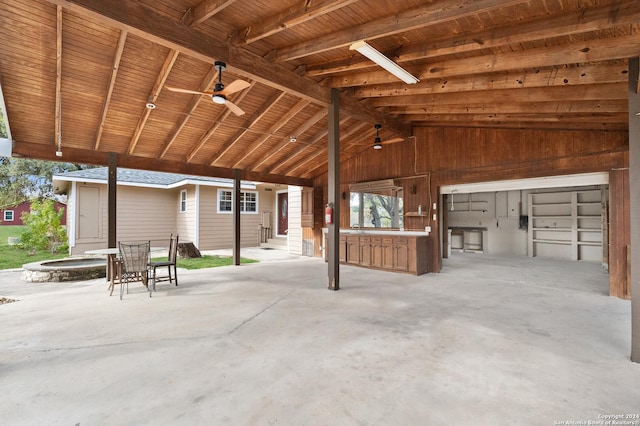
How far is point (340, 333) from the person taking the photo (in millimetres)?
3404

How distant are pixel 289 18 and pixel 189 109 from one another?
10.5 feet

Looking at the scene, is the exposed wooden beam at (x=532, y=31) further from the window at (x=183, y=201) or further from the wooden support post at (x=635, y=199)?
the window at (x=183, y=201)

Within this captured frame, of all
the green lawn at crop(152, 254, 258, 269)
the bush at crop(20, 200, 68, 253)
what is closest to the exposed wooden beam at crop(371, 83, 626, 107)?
the green lawn at crop(152, 254, 258, 269)

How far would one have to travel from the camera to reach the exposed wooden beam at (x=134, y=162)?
5920 millimetres

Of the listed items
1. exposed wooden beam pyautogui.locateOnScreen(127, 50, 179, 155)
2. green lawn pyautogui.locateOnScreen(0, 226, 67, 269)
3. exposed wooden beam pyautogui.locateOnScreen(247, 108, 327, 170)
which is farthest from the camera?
green lawn pyautogui.locateOnScreen(0, 226, 67, 269)

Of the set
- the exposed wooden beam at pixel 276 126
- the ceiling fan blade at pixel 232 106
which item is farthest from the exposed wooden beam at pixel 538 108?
the ceiling fan blade at pixel 232 106

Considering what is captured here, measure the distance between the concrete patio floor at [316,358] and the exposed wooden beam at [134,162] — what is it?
2.74 m

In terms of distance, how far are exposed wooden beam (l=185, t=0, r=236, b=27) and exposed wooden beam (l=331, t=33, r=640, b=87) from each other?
2509mm

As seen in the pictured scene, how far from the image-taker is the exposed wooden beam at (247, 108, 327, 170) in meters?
6.49

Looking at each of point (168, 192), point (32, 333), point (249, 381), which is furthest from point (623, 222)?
point (168, 192)

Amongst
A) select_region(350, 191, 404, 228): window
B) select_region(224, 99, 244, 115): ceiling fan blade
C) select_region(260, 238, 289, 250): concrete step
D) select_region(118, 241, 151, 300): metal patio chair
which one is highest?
select_region(224, 99, 244, 115): ceiling fan blade

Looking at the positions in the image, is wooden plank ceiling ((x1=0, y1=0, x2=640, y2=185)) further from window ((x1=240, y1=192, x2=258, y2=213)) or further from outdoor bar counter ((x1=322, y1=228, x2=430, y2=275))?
window ((x1=240, y1=192, x2=258, y2=213))

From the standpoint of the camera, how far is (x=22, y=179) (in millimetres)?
18078

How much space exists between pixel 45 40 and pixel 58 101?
4.41 ft
